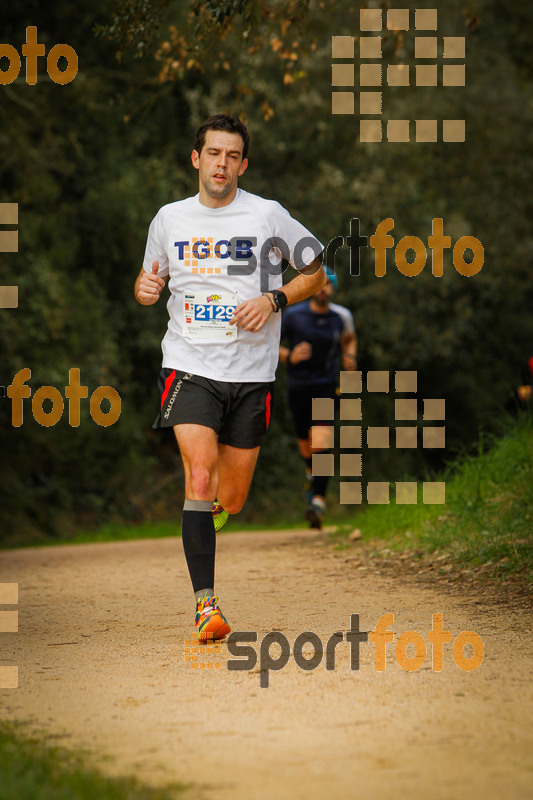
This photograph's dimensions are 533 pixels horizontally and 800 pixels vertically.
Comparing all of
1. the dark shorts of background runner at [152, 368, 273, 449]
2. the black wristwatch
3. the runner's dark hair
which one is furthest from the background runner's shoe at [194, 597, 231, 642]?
the runner's dark hair

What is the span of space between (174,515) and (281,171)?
7005 millimetres

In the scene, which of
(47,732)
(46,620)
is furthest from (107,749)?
(46,620)

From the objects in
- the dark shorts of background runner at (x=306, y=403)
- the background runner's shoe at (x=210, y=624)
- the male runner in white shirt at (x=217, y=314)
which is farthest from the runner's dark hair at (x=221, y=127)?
the dark shorts of background runner at (x=306, y=403)

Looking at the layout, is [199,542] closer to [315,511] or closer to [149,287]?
[149,287]

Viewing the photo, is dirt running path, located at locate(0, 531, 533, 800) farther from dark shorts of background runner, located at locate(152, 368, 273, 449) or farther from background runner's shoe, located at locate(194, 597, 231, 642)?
dark shorts of background runner, located at locate(152, 368, 273, 449)

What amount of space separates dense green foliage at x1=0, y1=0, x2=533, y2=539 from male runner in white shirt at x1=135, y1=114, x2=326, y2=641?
11.3 m

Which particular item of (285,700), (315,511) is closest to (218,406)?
(285,700)

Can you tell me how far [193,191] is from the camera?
20203 millimetres

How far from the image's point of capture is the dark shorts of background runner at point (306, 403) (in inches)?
425

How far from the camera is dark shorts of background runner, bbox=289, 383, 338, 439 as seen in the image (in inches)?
425

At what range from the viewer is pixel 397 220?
21.4 metres

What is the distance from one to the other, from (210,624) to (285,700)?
111 centimetres

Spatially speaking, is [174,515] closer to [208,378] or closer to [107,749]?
[208,378]

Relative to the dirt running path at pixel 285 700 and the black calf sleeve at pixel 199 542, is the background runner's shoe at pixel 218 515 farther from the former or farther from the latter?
the black calf sleeve at pixel 199 542
